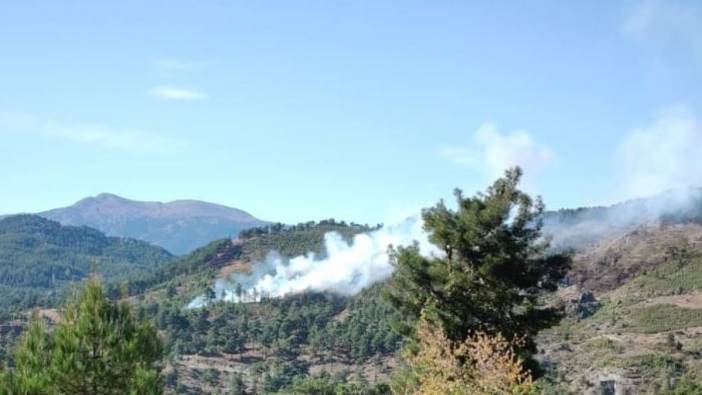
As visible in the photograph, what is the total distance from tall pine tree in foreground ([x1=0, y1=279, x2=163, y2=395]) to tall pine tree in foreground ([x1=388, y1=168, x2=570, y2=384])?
10.7 meters

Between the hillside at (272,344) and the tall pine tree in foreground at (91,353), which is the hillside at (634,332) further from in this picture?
the tall pine tree in foreground at (91,353)

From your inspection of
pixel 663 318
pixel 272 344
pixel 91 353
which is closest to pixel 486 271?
pixel 91 353

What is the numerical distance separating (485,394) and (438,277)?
991cm

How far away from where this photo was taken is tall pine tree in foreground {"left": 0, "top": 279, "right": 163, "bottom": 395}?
775 inches

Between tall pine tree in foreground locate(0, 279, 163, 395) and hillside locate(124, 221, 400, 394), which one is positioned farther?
hillside locate(124, 221, 400, 394)

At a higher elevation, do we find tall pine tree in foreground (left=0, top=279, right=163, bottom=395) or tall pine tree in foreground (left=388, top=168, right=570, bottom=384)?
tall pine tree in foreground (left=388, top=168, right=570, bottom=384)

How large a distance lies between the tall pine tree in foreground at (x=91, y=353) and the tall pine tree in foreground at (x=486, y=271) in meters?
10.7

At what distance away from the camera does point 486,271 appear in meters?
27.4

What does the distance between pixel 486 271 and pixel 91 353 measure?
46.5 feet

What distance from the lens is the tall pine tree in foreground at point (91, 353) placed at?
19.7 metres

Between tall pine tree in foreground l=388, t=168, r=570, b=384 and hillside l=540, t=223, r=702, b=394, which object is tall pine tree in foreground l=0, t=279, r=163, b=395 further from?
hillside l=540, t=223, r=702, b=394

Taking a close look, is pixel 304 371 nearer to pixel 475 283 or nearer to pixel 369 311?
pixel 369 311

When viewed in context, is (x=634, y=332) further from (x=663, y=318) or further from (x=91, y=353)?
(x=91, y=353)

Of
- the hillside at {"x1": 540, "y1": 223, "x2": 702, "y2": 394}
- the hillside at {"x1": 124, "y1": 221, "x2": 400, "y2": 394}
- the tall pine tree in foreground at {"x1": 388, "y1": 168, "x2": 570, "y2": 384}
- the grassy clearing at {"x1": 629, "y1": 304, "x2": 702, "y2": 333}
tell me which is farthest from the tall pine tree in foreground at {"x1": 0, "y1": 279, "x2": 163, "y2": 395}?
the grassy clearing at {"x1": 629, "y1": 304, "x2": 702, "y2": 333}
